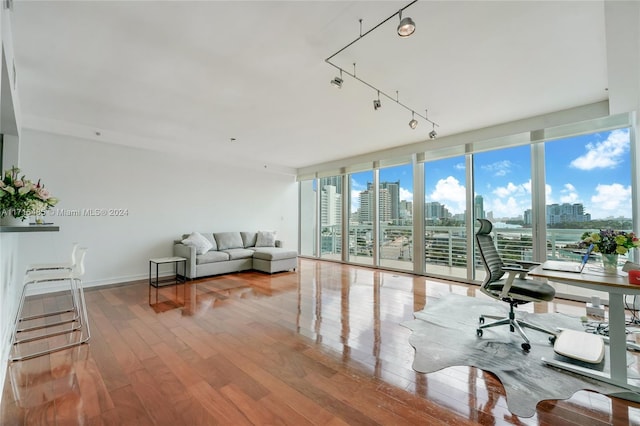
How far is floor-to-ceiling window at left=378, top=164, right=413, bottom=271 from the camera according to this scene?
6094 mm

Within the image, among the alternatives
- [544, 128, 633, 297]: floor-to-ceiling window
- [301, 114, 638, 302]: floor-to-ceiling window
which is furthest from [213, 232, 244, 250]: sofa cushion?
[544, 128, 633, 297]: floor-to-ceiling window

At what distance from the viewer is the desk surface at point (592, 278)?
6.37ft

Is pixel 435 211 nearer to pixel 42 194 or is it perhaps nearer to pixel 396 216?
pixel 396 216

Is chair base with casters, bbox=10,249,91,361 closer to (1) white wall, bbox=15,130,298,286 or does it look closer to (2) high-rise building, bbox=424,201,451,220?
(1) white wall, bbox=15,130,298,286

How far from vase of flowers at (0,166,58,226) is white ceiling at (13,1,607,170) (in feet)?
4.42

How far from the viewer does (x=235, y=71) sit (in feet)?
9.72

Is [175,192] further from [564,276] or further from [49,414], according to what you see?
[564,276]

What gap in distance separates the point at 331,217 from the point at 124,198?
4.94 metres

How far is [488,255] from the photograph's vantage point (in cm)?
300

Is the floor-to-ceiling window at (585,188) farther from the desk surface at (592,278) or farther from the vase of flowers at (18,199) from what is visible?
the vase of flowers at (18,199)

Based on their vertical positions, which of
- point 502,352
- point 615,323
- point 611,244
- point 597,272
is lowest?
point 502,352

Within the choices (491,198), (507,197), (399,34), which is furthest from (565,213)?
(399,34)

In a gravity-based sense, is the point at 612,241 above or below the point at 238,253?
above

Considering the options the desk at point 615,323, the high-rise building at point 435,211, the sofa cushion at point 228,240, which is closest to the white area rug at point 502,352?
the desk at point 615,323
